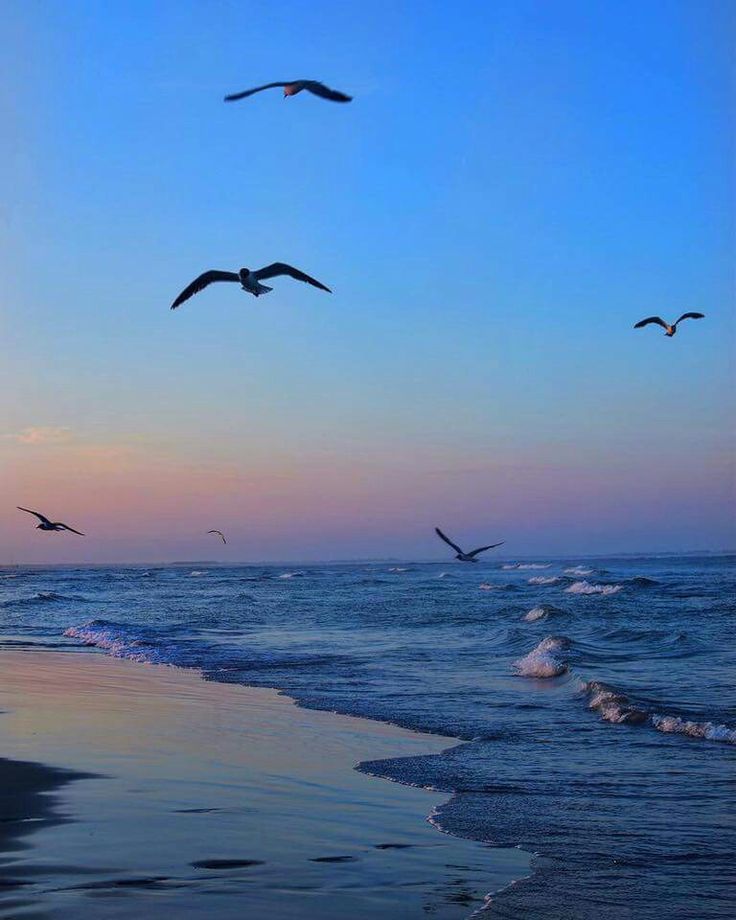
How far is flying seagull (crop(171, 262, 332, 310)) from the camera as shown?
13.4m

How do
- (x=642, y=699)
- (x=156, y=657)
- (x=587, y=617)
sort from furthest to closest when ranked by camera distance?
(x=587, y=617) → (x=156, y=657) → (x=642, y=699)

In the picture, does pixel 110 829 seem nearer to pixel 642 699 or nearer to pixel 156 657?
pixel 642 699

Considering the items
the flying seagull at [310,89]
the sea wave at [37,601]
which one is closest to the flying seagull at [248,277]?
the flying seagull at [310,89]

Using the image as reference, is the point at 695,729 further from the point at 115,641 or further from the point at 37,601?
the point at 37,601

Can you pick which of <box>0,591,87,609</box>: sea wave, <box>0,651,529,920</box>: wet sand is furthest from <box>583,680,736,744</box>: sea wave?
<box>0,591,87,609</box>: sea wave

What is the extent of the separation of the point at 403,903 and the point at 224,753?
15.2 feet

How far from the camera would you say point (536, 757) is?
1018 cm

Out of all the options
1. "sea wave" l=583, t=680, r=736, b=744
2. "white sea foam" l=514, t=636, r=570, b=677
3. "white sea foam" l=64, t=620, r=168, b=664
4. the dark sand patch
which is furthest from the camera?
"white sea foam" l=64, t=620, r=168, b=664

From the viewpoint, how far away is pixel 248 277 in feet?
43.9

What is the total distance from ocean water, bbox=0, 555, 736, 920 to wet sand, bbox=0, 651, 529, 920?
0.43 metres

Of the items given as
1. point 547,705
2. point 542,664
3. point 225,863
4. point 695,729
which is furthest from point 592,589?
point 225,863

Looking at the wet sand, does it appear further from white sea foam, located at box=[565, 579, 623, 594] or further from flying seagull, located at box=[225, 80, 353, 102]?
white sea foam, located at box=[565, 579, 623, 594]

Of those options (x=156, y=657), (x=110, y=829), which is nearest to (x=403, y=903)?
(x=110, y=829)

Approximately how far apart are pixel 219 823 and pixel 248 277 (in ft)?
25.5
